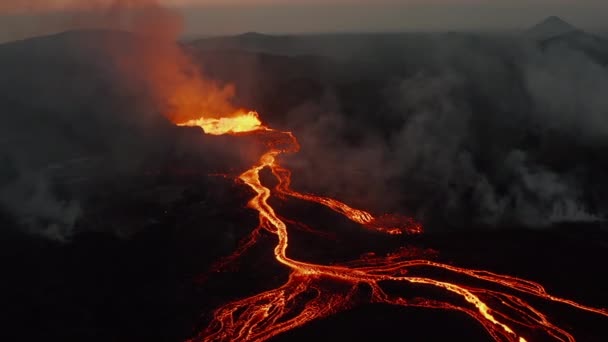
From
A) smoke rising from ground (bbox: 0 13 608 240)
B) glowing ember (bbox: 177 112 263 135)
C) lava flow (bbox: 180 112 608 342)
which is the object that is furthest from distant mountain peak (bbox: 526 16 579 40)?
lava flow (bbox: 180 112 608 342)

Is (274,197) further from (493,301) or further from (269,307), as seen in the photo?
(493,301)

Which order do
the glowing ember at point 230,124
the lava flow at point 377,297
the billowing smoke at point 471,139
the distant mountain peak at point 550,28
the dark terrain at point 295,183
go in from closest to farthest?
1. the lava flow at point 377,297
2. the dark terrain at point 295,183
3. the billowing smoke at point 471,139
4. the glowing ember at point 230,124
5. the distant mountain peak at point 550,28

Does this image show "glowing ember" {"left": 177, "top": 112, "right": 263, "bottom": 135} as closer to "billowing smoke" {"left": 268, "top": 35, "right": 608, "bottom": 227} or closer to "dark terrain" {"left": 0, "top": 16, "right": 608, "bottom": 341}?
"dark terrain" {"left": 0, "top": 16, "right": 608, "bottom": 341}

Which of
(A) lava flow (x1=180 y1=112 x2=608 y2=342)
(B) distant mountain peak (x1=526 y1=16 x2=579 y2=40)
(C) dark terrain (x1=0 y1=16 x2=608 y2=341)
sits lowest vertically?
(A) lava flow (x1=180 y1=112 x2=608 y2=342)

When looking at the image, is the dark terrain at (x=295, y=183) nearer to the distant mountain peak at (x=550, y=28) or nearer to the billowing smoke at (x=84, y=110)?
the billowing smoke at (x=84, y=110)

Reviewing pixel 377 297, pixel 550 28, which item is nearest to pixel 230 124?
pixel 377 297

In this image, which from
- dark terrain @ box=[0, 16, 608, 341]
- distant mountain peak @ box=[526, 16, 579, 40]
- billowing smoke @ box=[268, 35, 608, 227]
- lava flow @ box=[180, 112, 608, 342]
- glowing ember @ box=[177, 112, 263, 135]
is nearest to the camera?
lava flow @ box=[180, 112, 608, 342]

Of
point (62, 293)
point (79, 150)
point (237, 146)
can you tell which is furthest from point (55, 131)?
point (62, 293)

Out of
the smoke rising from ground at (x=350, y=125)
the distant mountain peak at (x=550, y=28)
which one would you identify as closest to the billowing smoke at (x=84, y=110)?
the smoke rising from ground at (x=350, y=125)
